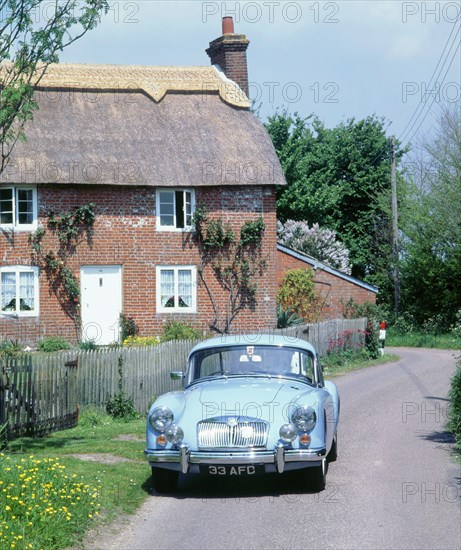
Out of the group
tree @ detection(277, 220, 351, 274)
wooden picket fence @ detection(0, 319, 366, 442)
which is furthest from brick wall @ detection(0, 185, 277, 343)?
tree @ detection(277, 220, 351, 274)

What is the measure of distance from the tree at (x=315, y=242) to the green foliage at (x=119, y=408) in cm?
2828

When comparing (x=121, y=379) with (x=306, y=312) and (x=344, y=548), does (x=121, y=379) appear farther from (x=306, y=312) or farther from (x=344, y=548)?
(x=306, y=312)

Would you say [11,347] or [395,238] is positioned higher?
[395,238]

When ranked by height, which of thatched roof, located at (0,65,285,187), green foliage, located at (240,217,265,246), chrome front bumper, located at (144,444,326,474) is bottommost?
chrome front bumper, located at (144,444,326,474)

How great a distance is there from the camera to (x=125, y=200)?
30625mm

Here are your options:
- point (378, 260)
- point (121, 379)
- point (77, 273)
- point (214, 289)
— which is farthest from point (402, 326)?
point (121, 379)

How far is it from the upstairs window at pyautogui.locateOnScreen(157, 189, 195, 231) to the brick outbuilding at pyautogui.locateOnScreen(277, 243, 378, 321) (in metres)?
5.66

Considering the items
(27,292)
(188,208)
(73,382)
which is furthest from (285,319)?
(73,382)

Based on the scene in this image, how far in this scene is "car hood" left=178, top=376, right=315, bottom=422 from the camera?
10.6 m

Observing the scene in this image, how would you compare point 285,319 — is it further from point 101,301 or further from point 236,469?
point 236,469

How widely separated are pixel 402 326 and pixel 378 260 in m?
6.57

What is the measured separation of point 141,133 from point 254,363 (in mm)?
20484

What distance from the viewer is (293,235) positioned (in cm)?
4562

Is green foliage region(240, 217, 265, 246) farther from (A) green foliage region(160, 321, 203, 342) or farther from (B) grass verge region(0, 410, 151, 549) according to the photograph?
(B) grass verge region(0, 410, 151, 549)
